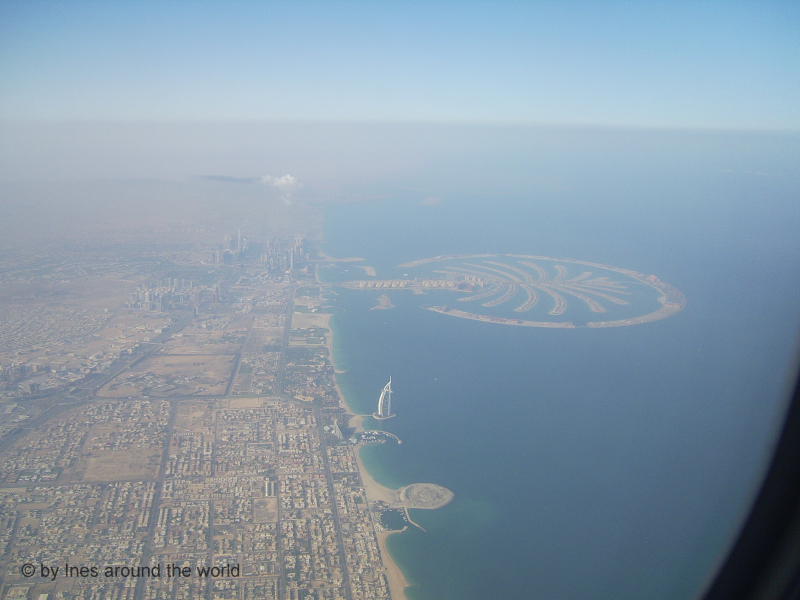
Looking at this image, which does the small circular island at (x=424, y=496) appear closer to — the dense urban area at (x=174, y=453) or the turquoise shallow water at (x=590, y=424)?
the turquoise shallow water at (x=590, y=424)

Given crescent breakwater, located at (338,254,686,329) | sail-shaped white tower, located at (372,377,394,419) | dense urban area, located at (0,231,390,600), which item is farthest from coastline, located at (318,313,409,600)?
crescent breakwater, located at (338,254,686,329)

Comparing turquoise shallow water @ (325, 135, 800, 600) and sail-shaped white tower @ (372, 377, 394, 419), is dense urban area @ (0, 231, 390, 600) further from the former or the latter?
turquoise shallow water @ (325, 135, 800, 600)

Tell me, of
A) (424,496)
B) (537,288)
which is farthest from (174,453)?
(537,288)

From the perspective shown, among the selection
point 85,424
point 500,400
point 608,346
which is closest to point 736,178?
point 608,346

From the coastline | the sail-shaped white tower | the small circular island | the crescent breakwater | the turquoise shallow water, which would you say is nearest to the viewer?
the turquoise shallow water

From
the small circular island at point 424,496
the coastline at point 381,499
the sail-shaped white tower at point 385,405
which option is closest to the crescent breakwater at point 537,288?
the sail-shaped white tower at point 385,405

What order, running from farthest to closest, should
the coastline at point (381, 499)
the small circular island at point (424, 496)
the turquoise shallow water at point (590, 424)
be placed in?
the small circular island at point (424, 496)
the coastline at point (381, 499)
the turquoise shallow water at point (590, 424)

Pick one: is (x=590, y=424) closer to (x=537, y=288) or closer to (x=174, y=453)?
(x=174, y=453)

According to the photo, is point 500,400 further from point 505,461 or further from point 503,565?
point 503,565

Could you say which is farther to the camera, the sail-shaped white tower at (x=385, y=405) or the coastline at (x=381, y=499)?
the sail-shaped white tower at (x=385, y=405)
